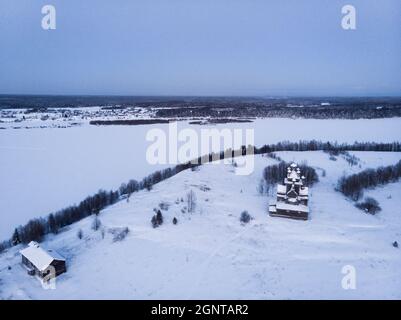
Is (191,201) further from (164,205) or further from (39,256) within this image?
Answer: (39,256)

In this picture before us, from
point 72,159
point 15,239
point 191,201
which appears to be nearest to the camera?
point 15,239

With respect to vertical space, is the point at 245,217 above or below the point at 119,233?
above

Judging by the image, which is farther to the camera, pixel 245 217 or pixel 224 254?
pixel 245 217

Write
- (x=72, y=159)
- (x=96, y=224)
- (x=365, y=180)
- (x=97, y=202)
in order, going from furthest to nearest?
(x=72, y=159) < (x=365, y=180) < (x=97, y=202) < (x=96, y=224)

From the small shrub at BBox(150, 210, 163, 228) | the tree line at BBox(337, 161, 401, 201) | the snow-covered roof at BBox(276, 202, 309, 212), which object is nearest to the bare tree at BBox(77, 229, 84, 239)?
the small shrub at BBox(150, 210, 163, 228)

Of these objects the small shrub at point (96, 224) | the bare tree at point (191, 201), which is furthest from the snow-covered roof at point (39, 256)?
the bare tree at point (191, 201)

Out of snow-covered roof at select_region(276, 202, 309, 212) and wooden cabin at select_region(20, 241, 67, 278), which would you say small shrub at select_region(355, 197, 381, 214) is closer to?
snow-covered roof at select_region(276, 202, 309, 212)

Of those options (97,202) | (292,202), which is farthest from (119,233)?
(292,202)
